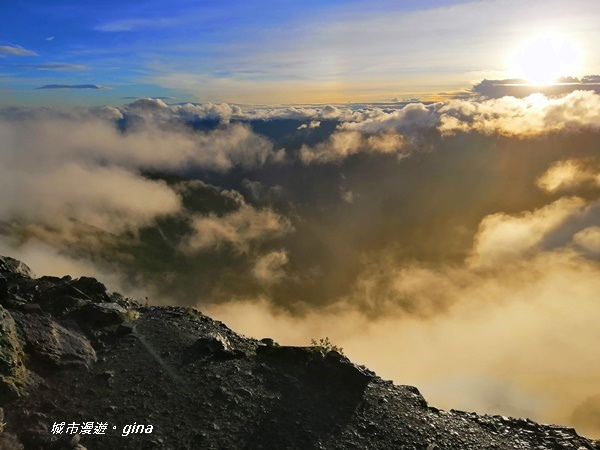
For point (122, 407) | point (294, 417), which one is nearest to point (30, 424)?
point (122, 407)

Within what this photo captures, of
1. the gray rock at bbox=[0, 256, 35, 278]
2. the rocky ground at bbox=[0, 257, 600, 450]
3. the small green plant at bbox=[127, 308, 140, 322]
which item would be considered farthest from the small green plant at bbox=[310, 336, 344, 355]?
the gray rock at bbox=[0, 256, 35, 278]

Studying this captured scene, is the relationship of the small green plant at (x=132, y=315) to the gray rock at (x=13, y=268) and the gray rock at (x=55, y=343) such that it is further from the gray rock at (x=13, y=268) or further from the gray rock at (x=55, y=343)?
the gray rock at (x=13, y=268)

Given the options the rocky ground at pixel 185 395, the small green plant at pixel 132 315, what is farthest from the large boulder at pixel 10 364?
the small green plant at pixel 132 315

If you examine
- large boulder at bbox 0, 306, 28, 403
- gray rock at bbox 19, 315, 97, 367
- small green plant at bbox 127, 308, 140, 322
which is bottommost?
large boulder at bbox 0, 306, 28, 403

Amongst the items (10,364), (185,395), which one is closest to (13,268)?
(10,364)

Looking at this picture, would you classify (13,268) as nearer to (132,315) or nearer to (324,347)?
(132,315)

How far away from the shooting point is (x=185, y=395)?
22.9 metres

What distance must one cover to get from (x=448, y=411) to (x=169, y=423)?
15.7 meters

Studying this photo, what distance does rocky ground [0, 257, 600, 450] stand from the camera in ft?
66.0

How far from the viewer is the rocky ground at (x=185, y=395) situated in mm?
20125

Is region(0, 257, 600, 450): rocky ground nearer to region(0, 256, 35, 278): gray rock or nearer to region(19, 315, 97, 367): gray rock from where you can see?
region(19, 315, 97, 367): gray rock

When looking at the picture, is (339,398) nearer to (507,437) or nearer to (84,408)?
(507,437)

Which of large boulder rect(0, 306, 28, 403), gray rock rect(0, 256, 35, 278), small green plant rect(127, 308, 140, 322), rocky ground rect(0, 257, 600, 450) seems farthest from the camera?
gray rock rect(0, 256, 35, 278)

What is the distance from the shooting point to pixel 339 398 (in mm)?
24484
